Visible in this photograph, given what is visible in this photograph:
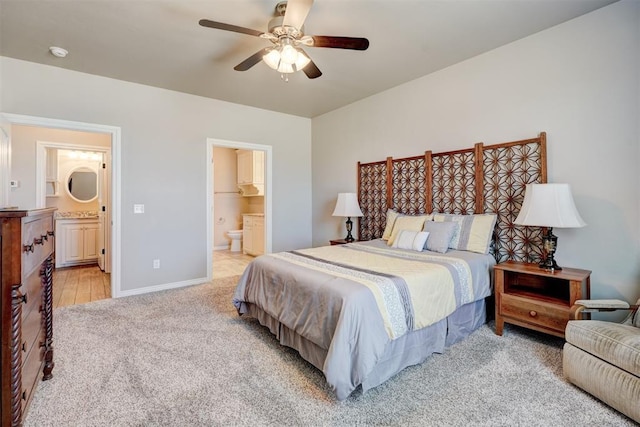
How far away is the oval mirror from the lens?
545 centimetres

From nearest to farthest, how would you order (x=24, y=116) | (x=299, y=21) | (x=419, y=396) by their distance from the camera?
(x=419, y=396), (x=299, y=21), (x=24, y=116)

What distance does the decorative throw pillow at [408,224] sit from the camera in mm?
3240

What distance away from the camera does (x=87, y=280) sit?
4426 mm

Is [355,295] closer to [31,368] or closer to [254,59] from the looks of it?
[31,368]

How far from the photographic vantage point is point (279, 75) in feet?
11.4

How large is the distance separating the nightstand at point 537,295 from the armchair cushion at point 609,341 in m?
0.37

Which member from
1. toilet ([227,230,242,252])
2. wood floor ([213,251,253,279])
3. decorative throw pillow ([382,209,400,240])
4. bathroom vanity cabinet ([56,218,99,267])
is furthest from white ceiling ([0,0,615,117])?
toilet ([227,230,242,252])

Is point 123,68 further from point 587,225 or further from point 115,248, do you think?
point 587,225

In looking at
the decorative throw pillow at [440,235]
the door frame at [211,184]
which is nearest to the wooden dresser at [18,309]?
the door frame at [211,184]

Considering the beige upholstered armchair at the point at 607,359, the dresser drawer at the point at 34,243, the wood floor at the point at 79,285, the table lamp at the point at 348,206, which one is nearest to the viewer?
the dresser drawer at the point at 34,243

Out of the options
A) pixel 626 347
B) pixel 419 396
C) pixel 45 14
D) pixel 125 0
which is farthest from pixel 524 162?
pixel 45 14

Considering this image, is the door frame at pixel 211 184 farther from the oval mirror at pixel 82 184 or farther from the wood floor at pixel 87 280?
the oval mirror at pixel 82 184

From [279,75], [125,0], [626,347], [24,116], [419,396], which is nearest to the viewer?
[626,347]

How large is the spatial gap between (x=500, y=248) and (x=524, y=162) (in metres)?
0.85
